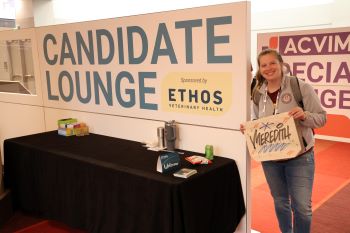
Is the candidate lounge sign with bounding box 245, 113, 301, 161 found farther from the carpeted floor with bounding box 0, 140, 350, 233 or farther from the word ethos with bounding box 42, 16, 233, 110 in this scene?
the carpeted floor with bounding box 0, 140, 350, 233

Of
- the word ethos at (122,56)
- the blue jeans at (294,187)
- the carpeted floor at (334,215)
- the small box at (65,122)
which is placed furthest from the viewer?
the small box at (65,122)

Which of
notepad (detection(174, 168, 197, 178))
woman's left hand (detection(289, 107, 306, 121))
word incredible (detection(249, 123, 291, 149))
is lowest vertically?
notepad (detection(174, 168, 197, 178))

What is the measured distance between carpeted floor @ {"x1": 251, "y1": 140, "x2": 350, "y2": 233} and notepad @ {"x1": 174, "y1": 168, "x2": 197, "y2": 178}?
1.12 meters

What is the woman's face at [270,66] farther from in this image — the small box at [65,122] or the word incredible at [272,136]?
the small box at [65,122]

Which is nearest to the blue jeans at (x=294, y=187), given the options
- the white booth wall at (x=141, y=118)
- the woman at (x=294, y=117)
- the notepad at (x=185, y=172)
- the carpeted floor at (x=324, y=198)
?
the woman at (x=294, y=117)

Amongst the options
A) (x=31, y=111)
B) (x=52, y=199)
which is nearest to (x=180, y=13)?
(x=52, y=199)

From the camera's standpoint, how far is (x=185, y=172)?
2129 mm

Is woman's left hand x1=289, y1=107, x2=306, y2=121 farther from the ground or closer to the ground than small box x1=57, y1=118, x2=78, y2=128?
farther from the ground

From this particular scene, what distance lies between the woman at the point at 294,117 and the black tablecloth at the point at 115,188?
335 millimetres

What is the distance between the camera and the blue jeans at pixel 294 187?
2141 millimetres

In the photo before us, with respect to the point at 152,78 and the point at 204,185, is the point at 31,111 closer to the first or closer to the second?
the point at 152,78

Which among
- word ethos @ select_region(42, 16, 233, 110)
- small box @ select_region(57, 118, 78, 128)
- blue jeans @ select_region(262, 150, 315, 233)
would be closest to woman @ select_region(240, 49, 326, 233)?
blue jeans @ select_region(262, 150, 315, 233)

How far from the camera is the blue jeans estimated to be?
7.02ft

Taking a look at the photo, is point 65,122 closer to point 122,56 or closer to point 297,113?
point 122,56
